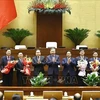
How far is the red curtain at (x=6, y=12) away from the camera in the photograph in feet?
37.6

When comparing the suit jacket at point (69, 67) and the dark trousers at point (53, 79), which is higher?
the suit jacket at point (69, 67)

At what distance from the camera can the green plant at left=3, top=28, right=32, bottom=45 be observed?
11.5 metres

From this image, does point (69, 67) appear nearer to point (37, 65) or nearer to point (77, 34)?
point (37, 65)

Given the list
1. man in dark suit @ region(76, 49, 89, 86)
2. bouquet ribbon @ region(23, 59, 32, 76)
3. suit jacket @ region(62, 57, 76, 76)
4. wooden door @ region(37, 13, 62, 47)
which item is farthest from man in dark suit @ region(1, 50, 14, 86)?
wooden door @ region(37, 13, 62, 47)

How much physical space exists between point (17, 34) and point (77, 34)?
2.22 m

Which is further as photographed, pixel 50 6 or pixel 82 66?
pixel 50 6

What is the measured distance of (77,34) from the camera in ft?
38.0

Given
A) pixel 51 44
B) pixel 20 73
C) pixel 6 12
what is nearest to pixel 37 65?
pixel 20 73

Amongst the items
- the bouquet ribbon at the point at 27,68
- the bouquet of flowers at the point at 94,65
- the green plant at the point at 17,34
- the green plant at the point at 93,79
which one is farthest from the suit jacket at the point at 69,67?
the green plant at the point at 17,34

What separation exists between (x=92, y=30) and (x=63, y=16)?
4.15 ft

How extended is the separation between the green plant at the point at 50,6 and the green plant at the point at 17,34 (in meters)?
0.91

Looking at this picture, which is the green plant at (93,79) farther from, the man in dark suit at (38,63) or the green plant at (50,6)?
the green plant at (50,6)

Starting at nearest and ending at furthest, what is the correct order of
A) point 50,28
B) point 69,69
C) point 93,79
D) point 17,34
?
point 93,79
point 69,69
point 17,34
point 50,28

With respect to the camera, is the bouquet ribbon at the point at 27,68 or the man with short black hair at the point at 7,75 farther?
the man with short black hair at the point at 7,75
